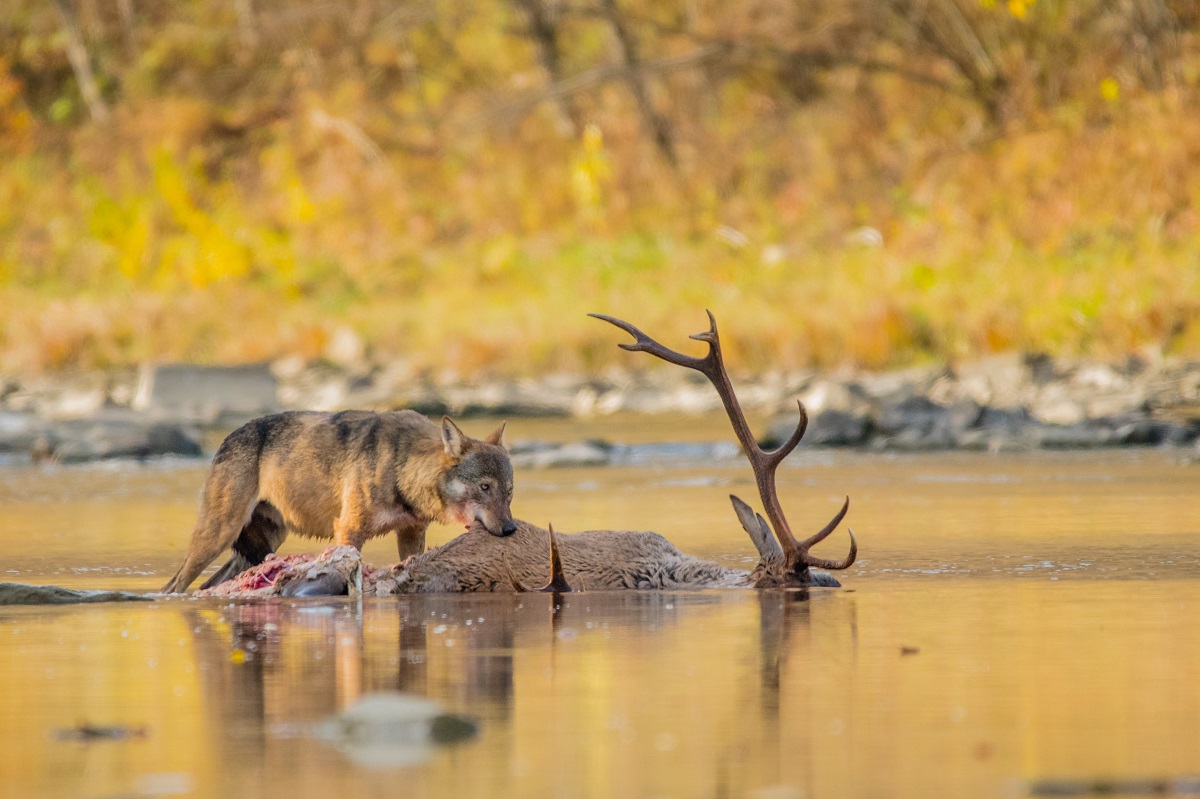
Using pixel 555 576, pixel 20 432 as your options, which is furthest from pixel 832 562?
pixel 20 432

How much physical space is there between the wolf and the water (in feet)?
1.56

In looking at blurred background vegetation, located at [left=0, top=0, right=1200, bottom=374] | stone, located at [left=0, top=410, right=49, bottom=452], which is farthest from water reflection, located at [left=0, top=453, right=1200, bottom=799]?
blurred background vegetation, located at [left=0, top=0, right=1200, bottom=374]

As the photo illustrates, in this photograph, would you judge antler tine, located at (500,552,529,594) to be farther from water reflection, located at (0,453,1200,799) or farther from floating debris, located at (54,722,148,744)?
floating debris, located at (54,722,148,744)

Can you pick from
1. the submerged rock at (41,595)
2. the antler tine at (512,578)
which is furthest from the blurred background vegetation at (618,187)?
the submerged rock at (41,595)

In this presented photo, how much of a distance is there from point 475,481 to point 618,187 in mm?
22582

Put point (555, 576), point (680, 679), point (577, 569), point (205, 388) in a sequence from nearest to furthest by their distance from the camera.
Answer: point (680, 679) → point (555, 576) → point (577, 569) → point (205, 388)

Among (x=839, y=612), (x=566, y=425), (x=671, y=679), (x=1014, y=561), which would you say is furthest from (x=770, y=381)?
(x=671, y=679)

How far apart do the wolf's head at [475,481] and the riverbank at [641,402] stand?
6.60 metres

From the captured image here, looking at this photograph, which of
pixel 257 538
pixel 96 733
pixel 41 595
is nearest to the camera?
pixel 96 733

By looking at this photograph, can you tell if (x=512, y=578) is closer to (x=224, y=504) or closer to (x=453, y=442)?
(x=453, y=442)

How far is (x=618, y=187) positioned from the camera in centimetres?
3106

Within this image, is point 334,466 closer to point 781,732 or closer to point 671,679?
point 671,679

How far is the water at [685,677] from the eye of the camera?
4523 mm

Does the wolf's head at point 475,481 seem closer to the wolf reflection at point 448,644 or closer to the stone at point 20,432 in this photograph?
the wolf reflection at point 448,644
